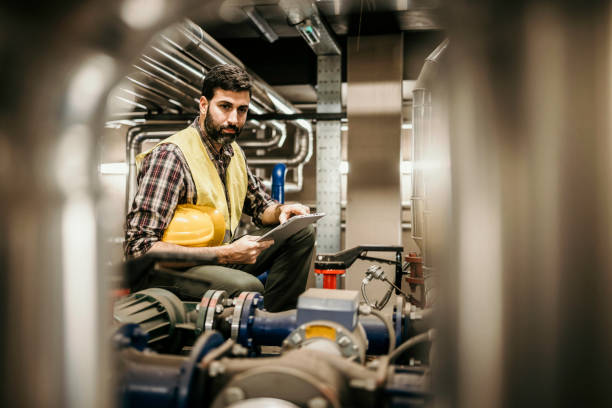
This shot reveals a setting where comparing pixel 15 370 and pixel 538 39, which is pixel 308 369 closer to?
pixel 15 370

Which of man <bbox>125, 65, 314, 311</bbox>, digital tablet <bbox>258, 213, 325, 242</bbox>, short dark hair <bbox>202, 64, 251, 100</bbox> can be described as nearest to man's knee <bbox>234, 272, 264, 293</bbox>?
man <bbox>125, 65, 314, 311</bbox>

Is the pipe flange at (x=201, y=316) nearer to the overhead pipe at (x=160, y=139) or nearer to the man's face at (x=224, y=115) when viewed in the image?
the man's face at (x=224, y=115)

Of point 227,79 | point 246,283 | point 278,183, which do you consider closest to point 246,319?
point 246,283

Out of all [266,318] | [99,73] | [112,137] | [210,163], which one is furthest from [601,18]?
[112,137]

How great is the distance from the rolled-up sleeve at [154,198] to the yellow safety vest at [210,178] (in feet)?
0.15

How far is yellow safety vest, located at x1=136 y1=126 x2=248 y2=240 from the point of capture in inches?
57.9

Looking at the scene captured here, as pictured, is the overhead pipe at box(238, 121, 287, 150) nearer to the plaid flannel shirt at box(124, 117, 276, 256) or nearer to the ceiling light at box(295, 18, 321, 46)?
the ceiling light at box(295, 18, 321, 46)

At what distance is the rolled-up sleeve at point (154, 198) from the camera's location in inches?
51.8

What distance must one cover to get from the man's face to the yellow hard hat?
0.32 metres

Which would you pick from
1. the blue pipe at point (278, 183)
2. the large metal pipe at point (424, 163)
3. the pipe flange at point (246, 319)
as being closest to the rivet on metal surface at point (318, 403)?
the pipe flange at point (246, 319)

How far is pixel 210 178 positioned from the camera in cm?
153

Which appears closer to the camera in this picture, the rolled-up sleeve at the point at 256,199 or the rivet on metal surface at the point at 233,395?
the rivet on metal surface at the point at 233,395

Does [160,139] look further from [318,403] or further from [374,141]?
[318,403]

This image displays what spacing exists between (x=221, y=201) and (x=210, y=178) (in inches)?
3.4
